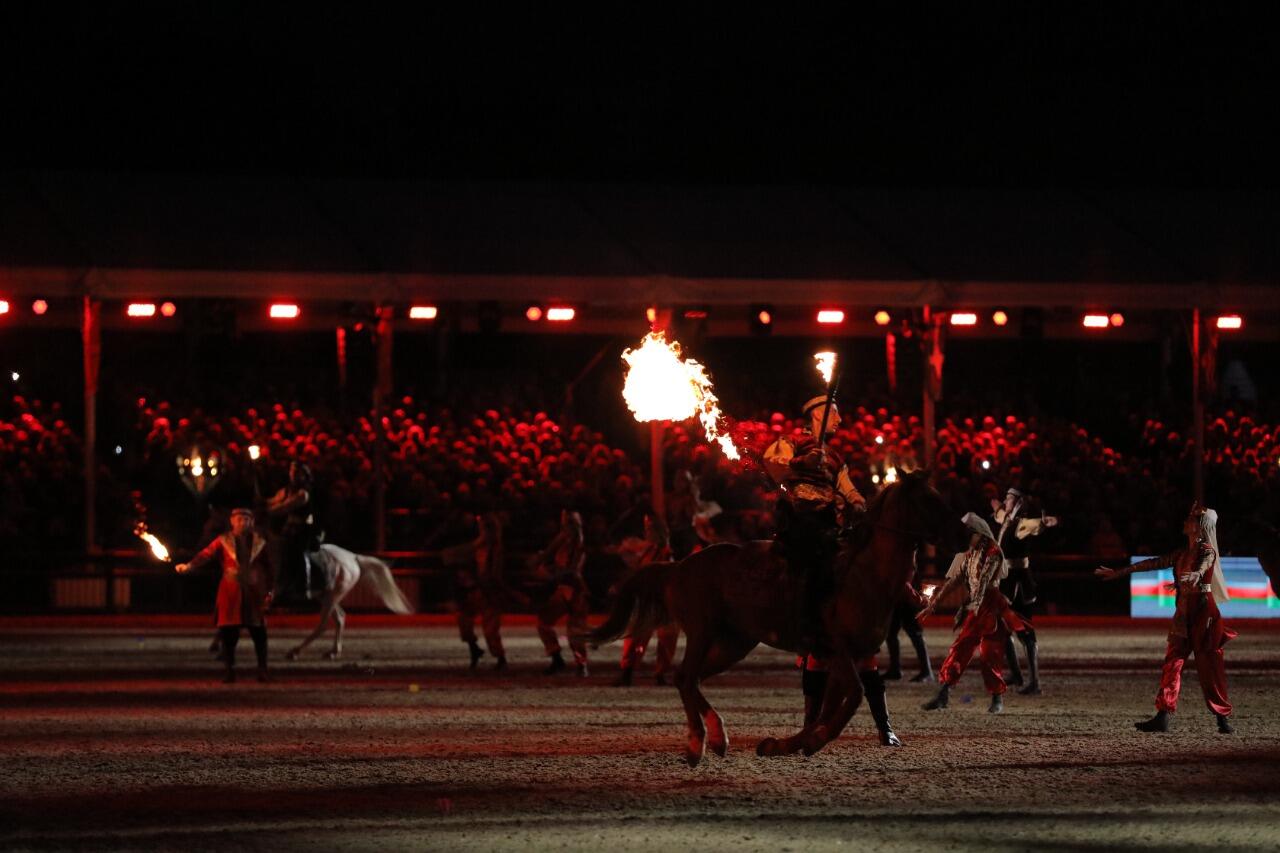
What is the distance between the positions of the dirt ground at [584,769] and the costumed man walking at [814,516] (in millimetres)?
559

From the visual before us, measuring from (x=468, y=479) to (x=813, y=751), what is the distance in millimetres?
17905

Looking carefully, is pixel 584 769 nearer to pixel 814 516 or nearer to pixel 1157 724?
pixel 814 516

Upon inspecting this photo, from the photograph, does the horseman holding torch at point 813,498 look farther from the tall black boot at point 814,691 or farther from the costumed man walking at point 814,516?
the tall black boot at point 814,691

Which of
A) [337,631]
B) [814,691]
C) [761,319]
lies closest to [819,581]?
[814,691]

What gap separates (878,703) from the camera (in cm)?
1284

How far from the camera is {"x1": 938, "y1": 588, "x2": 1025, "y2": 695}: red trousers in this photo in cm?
1606

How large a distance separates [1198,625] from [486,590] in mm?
9143

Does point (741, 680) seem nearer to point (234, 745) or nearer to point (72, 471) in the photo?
point (234, 745)

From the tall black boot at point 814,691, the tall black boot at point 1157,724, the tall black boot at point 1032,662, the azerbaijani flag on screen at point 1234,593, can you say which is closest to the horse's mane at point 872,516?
the tall black boot at point 814,691

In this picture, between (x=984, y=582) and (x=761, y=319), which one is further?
(x=761, y=319)

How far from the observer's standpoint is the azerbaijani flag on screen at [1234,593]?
29.2m

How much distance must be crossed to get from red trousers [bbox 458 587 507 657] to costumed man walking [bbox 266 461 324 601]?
2383mm

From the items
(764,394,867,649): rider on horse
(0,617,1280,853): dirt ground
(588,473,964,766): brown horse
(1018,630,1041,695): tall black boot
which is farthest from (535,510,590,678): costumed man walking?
(764,394,867,649): rider on horse

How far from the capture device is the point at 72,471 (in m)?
29.1
